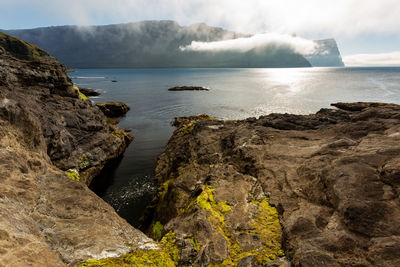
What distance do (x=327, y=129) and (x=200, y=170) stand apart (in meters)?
13.2

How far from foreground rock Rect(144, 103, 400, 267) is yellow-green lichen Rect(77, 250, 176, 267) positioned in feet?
2.87

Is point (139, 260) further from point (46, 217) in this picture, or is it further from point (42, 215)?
point (42, 215)

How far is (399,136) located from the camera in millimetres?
13422

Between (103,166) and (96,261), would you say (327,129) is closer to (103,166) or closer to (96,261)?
(96,261)

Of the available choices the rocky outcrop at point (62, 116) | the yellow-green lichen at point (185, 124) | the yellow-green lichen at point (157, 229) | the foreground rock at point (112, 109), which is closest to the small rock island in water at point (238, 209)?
the yellow-green lichen at point (157, 229)

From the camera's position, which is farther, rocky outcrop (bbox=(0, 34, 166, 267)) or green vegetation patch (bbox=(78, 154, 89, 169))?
green vegetation patch (bbox=(78, 154, 89, 169))

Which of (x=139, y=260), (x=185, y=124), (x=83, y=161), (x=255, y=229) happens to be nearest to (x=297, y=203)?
(x=255, y=229)

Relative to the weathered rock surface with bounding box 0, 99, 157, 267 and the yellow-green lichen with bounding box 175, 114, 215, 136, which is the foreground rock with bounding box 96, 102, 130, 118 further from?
the weathered rock surface with bounding box 0, 99, 157, 267

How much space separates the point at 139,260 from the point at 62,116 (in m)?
26.0

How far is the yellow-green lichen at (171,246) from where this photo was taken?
7.88m

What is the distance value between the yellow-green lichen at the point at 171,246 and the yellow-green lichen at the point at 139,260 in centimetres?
22

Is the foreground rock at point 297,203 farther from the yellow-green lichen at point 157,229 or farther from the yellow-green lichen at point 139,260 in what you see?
the yellow-green lichen at point 139,260

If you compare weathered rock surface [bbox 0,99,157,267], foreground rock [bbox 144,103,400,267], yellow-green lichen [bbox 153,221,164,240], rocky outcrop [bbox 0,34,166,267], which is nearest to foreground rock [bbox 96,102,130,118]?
rocky outcrop [bbox 0,34,166,267]

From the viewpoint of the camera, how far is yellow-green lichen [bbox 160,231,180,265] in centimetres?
788
